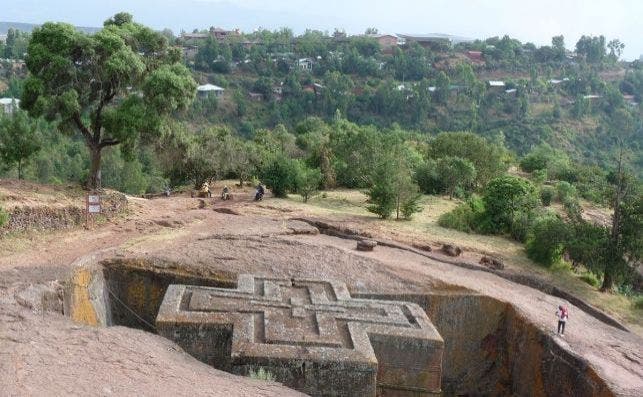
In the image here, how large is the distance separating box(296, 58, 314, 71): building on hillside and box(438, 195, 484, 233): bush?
5946cm

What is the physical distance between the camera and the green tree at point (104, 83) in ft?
53.9

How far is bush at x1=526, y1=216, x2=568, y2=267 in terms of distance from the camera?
1788 centimetres

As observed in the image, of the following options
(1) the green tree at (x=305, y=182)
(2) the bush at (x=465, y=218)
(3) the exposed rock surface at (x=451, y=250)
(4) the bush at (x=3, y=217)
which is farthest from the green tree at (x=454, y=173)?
(4) the bush at (x=3, y=217)

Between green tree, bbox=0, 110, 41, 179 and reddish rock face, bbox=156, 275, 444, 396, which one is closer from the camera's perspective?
reddish rock face, bbox=156, 275, 444, 396

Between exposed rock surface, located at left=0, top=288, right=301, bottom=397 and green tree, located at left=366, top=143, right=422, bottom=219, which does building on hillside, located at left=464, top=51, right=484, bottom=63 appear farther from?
exposed rock surface, located at left=0, top=288, right=301, bottom=397

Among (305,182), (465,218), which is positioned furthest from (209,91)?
(465,218)

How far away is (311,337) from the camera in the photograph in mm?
9133

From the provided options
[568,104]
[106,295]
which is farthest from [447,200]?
[568,104]

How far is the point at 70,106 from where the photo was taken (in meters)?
16.3

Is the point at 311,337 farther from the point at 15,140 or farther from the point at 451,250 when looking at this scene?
the point at 15,140

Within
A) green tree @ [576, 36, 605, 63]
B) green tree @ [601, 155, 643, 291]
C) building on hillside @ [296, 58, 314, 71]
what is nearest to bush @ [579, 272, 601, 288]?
green tree @ [601, 155, 643, 291]

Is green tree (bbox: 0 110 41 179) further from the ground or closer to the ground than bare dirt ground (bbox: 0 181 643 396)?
further from the ground

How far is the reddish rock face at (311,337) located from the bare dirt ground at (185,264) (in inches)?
24.3

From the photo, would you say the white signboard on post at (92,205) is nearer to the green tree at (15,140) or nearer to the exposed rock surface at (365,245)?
the green tree at (15,140)
